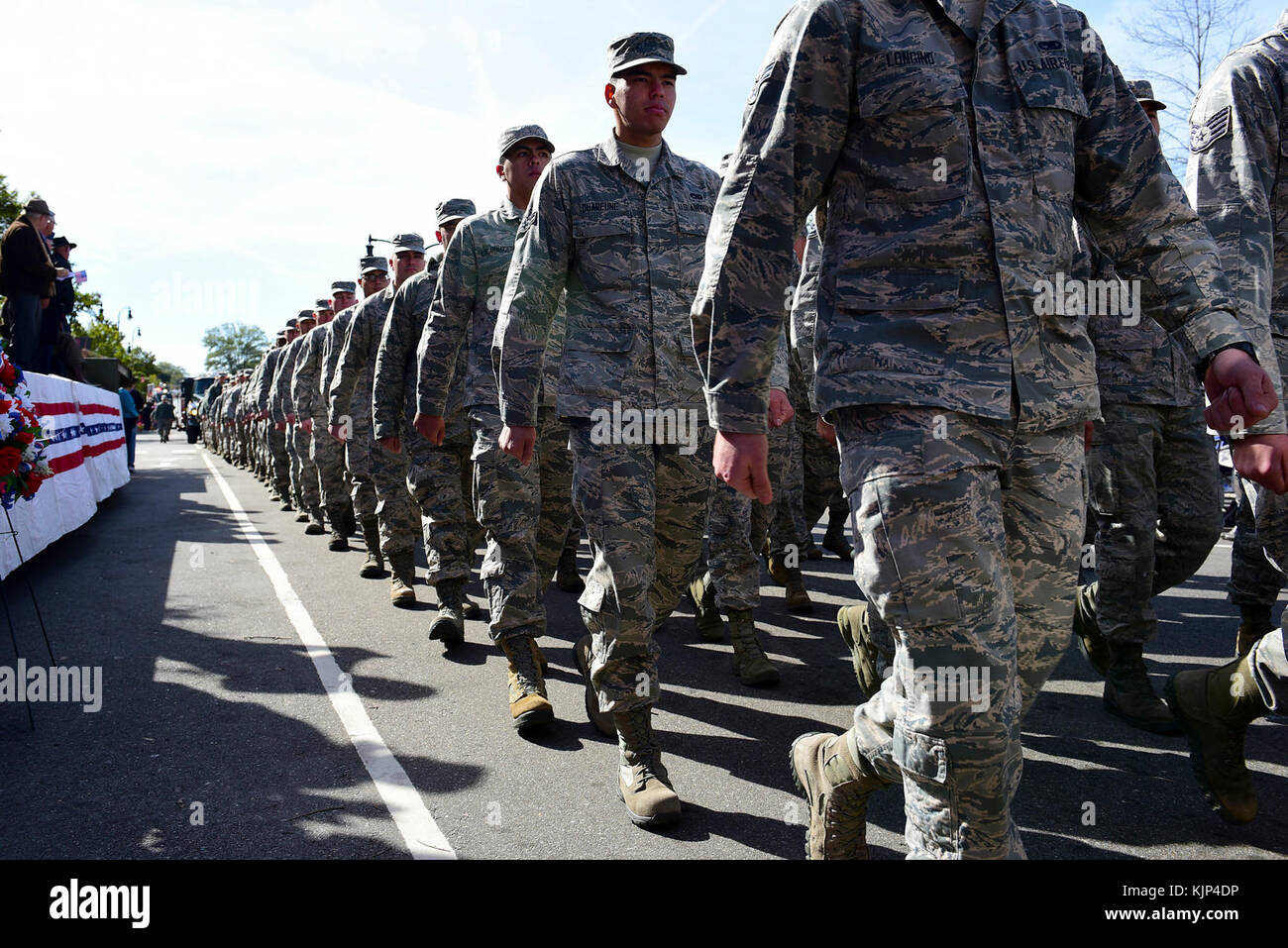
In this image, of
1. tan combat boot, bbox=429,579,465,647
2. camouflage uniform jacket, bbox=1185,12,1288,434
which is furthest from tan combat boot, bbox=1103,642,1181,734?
tan combat boot, bbox=429,579,465,647

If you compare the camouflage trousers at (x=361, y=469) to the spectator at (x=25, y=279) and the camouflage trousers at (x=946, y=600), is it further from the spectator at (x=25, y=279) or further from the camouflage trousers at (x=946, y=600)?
the camouflage trousers at (x=946, y=600)

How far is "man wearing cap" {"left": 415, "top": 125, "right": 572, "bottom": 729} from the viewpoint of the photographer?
15.6ft

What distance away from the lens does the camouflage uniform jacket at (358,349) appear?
8.33 m

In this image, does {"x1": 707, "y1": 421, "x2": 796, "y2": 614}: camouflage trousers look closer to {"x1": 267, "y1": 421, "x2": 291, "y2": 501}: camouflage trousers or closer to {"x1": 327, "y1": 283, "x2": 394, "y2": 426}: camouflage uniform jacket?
{"x1": 327, "y1": 283, "x2": 394, "y2": 426}: camouflage uniform jacket

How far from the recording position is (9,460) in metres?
4.86

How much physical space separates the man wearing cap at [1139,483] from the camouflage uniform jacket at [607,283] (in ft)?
5.94

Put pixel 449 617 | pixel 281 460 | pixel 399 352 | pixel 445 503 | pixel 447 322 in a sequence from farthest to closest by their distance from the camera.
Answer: pixel 281 460 → pixel 399 352 → pixel 445 503 → pixel 449 617 → pixel 447 322

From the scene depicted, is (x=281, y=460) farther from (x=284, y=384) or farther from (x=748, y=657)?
(x=748, y=657)

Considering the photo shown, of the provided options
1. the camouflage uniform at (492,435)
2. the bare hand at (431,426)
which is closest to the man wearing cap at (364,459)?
the bare hand at (431,426)

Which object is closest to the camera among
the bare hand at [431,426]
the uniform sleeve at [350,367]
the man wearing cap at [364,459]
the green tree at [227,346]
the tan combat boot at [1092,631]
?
the tan combat boot at [1092,631]

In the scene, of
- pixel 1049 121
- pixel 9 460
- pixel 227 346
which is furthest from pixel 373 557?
pixel 227 346

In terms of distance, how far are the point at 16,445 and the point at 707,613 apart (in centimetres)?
390

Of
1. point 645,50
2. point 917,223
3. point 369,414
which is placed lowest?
point 369,414
